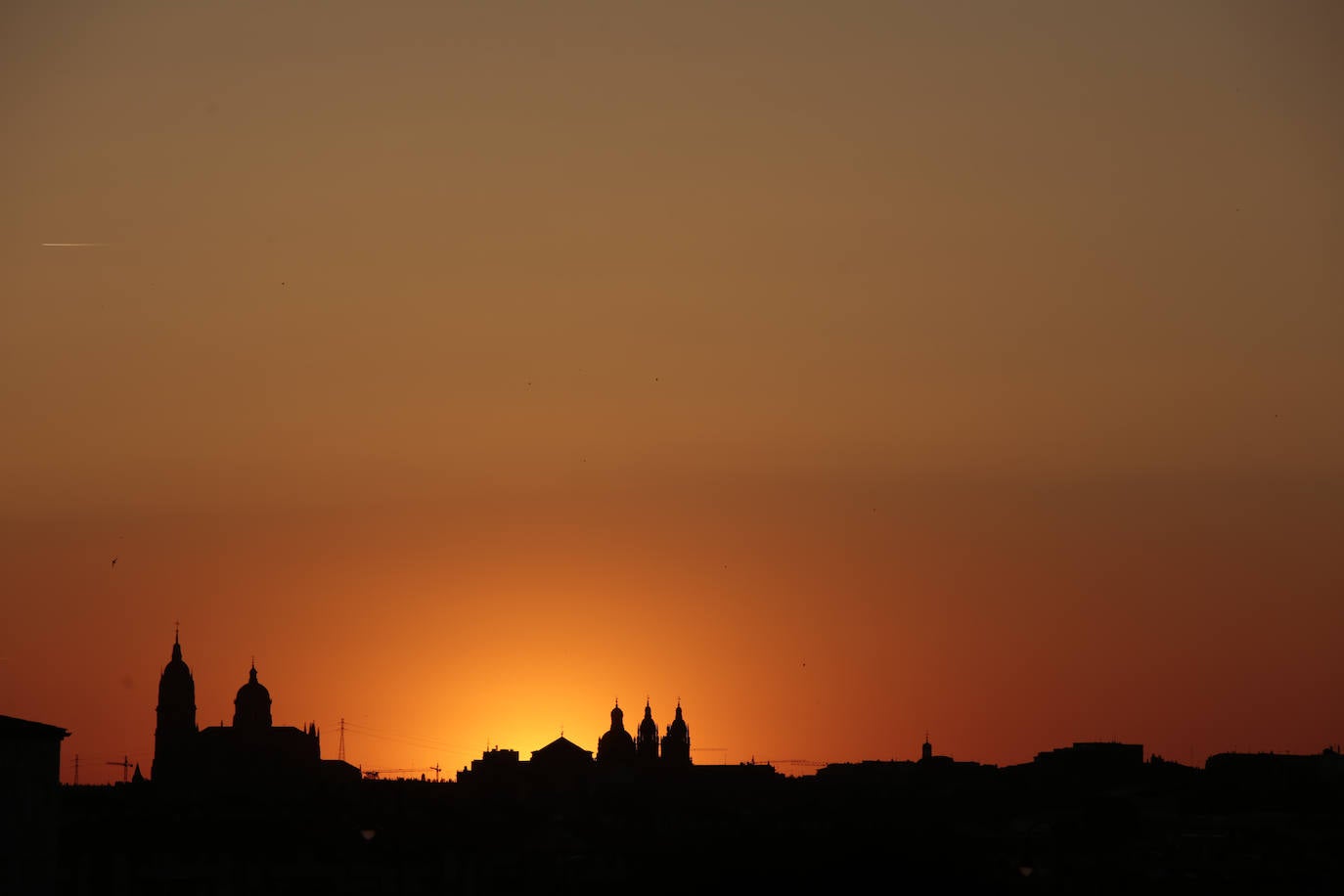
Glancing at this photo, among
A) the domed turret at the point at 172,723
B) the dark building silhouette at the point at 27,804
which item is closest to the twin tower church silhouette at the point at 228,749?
the domed turret at the point at 172,723

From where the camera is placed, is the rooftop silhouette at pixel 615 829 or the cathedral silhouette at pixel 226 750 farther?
the cathedral silhouette at pixel 226 750

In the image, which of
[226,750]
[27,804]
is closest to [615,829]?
[226,750]

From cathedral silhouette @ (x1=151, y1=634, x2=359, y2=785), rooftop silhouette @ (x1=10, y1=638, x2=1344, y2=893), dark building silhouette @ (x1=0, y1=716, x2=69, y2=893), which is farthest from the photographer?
cathedral silhouette @ (x1=151, y1=634, x2=359, y2=785)

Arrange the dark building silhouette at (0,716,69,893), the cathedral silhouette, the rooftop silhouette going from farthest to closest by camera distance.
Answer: the cathedral silhouette
the rooftop silhouette
the dark building silhouette at (0,716,69,893)

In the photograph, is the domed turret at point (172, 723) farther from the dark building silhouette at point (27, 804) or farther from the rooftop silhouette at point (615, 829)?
the dark building silhouette at point (27, 804)

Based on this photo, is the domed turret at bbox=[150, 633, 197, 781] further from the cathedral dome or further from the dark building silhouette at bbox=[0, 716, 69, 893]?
the dark building silhouette at bbox=[0, 716, 69, 893]

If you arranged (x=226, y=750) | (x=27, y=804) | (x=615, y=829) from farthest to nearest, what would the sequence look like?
(x=226, y=750), (x=615, y=829), (x=27, y=804)

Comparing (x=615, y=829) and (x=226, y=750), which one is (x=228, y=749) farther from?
(x=615, y=829)

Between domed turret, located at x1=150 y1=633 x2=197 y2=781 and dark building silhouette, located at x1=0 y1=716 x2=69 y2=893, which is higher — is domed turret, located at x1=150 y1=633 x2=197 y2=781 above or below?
above

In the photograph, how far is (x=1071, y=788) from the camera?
18950cm

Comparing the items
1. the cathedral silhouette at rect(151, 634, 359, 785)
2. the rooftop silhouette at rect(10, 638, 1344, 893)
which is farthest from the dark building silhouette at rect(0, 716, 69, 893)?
the cathedral silhouette at rect(151, 634, 359, 785)

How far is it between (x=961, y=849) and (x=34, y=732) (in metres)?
45.3

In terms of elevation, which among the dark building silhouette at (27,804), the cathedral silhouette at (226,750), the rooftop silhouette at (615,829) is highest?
the cathedral silhouette at (226,750)

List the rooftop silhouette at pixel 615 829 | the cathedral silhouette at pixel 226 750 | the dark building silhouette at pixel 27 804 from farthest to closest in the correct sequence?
1. the cathedral silhouette at pixel 226 750
2. the rooftop silhouette at pixel 615 829
3. the dark building silhouette at pixel 27 804
